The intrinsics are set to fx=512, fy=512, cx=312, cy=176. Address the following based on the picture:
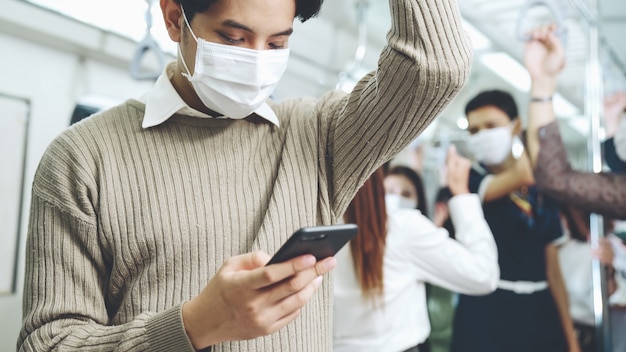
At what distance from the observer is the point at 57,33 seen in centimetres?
202

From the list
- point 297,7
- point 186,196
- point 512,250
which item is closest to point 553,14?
point 512,250

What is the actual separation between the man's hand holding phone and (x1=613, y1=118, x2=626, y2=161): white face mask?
1571mm

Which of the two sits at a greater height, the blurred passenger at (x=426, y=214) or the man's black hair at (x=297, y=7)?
the man's black hair at (x=297, y=7)

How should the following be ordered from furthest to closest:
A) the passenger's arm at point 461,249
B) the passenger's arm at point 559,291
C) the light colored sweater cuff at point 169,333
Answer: the passenger's arm at point 559,291 < the passenger's arm at point 461,249 < the light colored sweater cuff at point 169,333

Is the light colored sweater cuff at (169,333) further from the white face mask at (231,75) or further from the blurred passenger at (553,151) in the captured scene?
the blurred passenger at (553,151)

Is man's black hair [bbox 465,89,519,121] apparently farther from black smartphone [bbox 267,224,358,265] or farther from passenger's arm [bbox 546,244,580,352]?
black smartphone [bbox 267,224,358,265]

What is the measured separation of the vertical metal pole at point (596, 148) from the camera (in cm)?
176

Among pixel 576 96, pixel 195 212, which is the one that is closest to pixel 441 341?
pixel 576 96

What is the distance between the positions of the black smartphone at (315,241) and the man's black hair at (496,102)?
1571mm

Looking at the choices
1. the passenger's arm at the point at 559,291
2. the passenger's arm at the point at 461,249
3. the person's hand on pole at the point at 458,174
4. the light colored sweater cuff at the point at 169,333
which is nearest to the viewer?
the light colored sweater cuff at the point at 169,333

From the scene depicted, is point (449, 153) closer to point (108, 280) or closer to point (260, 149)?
point (260, 149)

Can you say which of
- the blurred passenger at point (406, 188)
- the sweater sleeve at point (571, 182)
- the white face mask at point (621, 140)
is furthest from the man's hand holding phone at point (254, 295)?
the blurred passenger at point (406, 188)

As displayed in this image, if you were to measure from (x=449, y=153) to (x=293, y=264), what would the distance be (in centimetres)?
179

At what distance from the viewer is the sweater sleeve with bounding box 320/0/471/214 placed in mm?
691
